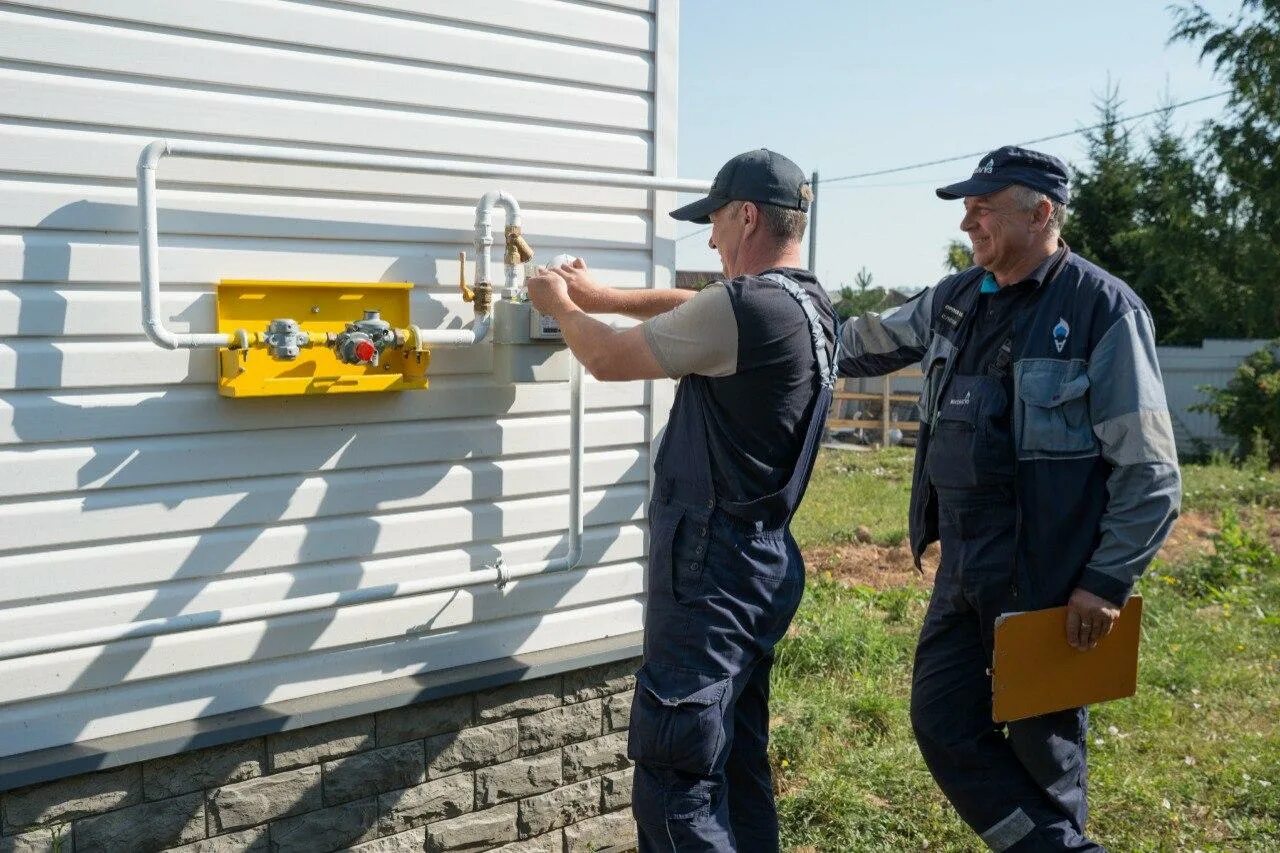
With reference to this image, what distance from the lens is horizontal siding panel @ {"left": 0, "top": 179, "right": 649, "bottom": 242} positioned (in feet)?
9.39

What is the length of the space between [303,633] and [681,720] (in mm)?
1143

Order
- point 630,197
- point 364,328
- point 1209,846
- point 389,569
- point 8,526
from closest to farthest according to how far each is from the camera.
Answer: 1. point 8,526
2. point 364,328
3. point 389,569
4. point 630,197
5. point 1209,846

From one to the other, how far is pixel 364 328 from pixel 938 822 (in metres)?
2.74

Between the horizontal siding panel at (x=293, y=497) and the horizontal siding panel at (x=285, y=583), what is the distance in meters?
0.15

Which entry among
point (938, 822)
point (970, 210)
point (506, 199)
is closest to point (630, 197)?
point (506, 199)

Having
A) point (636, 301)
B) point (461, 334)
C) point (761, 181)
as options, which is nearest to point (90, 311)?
point (461, 334)

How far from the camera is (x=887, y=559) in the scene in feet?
29.9

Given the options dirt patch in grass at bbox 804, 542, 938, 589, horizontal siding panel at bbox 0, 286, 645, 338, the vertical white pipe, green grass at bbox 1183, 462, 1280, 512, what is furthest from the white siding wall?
green grass at bbox 1183, 462, 1280, 512

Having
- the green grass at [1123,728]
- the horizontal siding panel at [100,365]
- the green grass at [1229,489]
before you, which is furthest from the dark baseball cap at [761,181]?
the green grass at [1229,489]

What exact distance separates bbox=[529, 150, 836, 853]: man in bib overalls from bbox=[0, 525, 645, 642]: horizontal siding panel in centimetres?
75

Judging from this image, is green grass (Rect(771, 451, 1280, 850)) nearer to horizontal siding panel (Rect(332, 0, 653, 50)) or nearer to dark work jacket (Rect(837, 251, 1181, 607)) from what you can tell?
dark work jacket (Rect(837, 251, 1181, 607))

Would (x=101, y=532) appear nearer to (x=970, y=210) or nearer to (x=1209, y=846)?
(x=970, y=210)

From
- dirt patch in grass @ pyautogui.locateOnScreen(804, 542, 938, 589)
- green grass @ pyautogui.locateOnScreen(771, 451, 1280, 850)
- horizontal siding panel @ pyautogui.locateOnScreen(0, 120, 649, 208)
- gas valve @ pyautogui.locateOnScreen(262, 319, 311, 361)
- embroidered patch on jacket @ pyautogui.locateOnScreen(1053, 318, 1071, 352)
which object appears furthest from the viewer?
dirt patch in grass @ pyautogui.locateOnScreen(804, 542, 938, 589)

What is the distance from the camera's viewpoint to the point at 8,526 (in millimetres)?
2883
